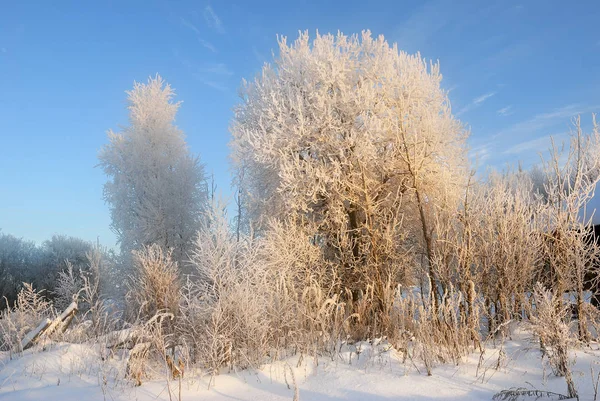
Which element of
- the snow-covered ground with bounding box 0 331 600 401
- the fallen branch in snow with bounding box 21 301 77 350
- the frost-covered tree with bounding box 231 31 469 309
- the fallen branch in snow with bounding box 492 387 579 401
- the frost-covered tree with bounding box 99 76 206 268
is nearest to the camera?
the fallen branch in snow with bounding box 492 387 579 401

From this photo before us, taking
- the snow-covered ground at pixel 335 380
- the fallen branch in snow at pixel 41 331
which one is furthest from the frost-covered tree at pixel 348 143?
the fallen branch in snow at pixel 41 331

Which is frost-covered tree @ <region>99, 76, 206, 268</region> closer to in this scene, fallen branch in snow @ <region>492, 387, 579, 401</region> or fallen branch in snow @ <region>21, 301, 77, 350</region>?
fallen branch in snow @ <region>21, 301, 77, 350</region>

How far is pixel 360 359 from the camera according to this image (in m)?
6.89

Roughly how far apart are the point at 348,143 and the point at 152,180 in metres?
9.61

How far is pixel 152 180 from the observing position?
60.7ft

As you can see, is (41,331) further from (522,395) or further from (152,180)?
(152,180)

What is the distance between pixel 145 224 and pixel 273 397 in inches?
537

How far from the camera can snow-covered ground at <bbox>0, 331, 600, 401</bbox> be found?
5602mm

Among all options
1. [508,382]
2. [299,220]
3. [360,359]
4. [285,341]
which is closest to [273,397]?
[360,359]

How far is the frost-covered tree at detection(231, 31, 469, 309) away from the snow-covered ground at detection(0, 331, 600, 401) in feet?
16.1

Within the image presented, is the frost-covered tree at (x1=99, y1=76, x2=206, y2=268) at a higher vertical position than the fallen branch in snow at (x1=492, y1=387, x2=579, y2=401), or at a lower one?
higher

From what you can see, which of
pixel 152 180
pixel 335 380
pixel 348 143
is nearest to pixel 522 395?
Result: pixel 335 380

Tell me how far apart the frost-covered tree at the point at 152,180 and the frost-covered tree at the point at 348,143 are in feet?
18.8

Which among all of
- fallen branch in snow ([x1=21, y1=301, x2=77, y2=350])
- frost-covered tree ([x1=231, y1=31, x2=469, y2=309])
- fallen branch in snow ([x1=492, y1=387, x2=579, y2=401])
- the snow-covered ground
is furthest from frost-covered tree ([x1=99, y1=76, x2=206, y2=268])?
fallen branch in snow ([x1=492, y1=387, x2=579, y2=401])
